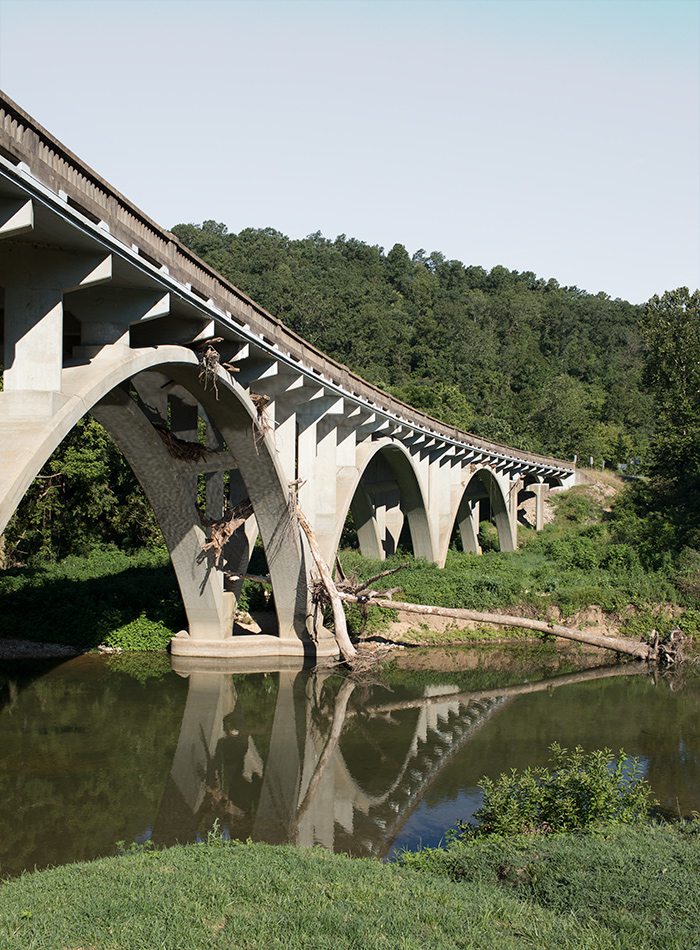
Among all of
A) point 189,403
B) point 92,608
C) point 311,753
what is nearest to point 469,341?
point 92,608

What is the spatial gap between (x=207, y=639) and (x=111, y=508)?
13548 mm

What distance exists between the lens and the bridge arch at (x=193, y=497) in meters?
22.0

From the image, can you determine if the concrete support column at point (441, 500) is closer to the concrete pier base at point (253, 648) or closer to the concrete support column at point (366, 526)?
the concrete support column at point (366, 526)

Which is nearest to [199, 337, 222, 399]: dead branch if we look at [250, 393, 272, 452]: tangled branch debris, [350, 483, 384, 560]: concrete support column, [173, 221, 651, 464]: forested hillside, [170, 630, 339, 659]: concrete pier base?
[250, 393, 272, 452]: tangled branch debris

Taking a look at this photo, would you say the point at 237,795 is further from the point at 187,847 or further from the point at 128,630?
the point at 128,630

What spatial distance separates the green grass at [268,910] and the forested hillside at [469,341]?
59.3 m

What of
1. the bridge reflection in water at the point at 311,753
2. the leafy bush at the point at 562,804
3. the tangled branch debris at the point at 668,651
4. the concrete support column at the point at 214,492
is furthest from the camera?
the tangled branch debris at the point at 668,651

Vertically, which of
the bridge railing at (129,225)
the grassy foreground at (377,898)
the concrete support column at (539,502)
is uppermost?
the bridge railing at (129,225)

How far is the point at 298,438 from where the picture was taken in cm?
2834

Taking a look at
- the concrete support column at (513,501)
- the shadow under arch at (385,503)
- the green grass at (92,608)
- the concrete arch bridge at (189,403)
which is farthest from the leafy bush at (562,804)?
the concrete support column at (513,501)

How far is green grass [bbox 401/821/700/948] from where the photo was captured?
9992mm

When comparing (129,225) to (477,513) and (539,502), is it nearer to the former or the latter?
(477,513)

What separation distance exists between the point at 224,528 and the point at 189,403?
3.49 meters

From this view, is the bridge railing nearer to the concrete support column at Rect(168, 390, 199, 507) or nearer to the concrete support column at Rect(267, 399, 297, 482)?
the concrete support column at Rect(267, 399, 297, 482)
